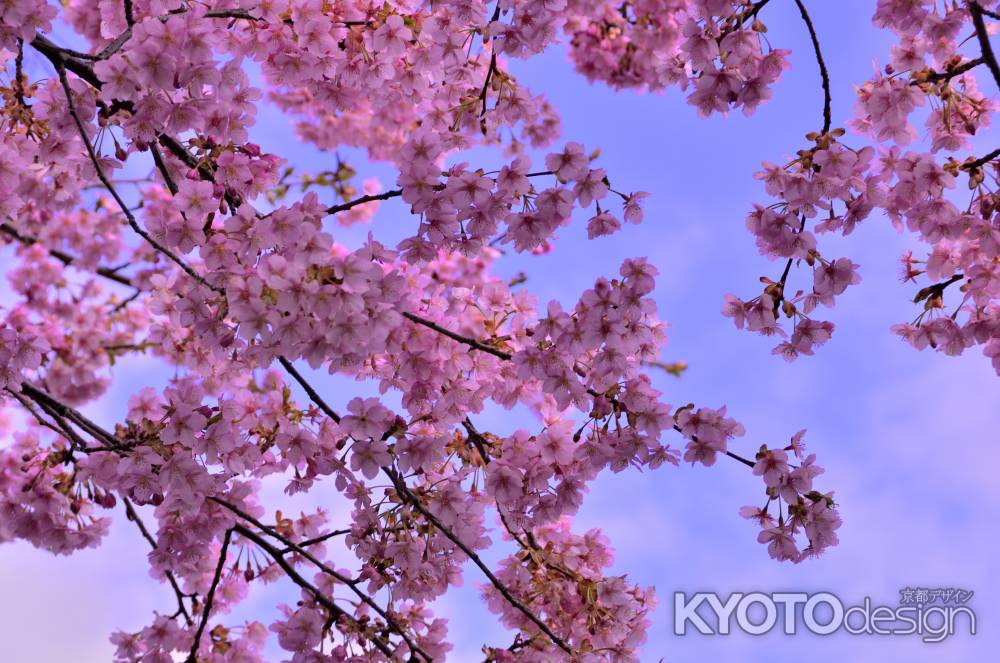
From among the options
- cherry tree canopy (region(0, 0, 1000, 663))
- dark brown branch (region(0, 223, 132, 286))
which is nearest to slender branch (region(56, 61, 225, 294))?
cherry tree canopy (region(0, 0, 1000, 663))

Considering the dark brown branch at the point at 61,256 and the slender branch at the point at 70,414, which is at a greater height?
the dark brown branch at the point at 61,256

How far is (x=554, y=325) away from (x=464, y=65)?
5.40 ft

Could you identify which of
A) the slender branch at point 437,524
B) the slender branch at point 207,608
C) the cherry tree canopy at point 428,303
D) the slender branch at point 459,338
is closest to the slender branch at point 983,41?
the cherry tree canopy at point 428,303

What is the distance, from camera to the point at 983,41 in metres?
3.59

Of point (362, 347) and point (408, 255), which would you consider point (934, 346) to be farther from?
point (362, 347)

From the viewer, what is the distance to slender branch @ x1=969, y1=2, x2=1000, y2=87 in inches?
141

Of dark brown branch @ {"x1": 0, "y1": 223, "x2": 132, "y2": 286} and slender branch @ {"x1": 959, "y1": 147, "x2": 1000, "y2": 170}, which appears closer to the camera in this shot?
slender branch @ {"x1": 959, "y1": 147, "x2": 1000, "y2": 170}

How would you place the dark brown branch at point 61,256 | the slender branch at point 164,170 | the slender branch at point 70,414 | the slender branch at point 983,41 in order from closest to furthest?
the slender branch at point 983,41 → the slender branch at point 164,170 → the slender branch at point 70,414 → the dark brown branch at point 61,256

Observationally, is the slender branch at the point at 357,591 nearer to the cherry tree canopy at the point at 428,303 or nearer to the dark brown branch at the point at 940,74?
the cherry tree canopy at the point at 428,303

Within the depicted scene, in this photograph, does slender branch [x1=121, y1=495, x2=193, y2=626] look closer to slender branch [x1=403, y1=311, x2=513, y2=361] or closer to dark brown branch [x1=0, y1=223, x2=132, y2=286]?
slender branch [x1=403, y1=311, x2=513, y2=361]

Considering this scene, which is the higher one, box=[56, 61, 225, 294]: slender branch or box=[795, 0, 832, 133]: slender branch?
box=[795, 0, 832, 133]: slender branch

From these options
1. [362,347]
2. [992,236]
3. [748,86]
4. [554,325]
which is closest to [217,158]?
[362,347]

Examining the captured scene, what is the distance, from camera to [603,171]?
3.63 meters

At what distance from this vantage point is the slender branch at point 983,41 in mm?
3582
